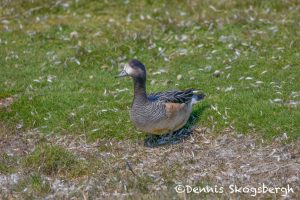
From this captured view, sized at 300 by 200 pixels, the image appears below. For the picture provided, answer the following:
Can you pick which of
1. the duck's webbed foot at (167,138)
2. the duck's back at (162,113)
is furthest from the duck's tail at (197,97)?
the duck's webbed foot at (167,138)

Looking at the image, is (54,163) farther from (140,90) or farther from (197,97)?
(197,97)

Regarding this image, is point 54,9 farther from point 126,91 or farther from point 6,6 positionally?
point 126,91

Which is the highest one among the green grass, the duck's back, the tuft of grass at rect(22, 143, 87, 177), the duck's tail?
the duck's back

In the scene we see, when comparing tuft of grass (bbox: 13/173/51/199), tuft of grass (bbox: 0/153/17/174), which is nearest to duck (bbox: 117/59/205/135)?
tuft of grass (bbox: 13/173/51/199)

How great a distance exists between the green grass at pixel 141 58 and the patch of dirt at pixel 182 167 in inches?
11.6

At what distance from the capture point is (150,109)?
1075cm

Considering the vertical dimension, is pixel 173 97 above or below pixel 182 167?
above

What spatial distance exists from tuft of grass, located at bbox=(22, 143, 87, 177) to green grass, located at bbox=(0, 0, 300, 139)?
0.95 meters

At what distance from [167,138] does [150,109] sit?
34.2 inches

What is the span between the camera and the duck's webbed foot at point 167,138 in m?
11.4

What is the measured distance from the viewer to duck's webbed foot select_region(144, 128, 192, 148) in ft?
37.3

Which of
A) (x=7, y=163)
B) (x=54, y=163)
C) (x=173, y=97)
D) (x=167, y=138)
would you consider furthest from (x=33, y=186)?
(x=173, y=97)

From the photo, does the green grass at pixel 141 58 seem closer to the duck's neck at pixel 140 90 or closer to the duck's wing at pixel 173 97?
the duck's wing at pixel 173 97

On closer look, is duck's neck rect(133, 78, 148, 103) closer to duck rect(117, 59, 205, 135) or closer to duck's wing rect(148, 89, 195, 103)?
duck rect(117, 59, 205, 135)
